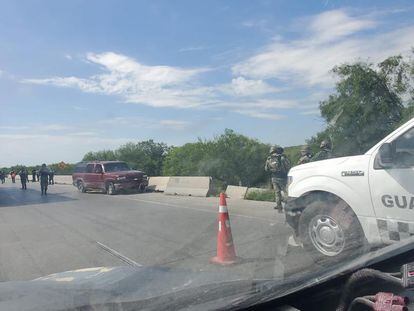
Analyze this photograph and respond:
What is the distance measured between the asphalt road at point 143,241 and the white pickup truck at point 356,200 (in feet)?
1.29

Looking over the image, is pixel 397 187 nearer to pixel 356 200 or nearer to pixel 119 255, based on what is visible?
pixel 356 200

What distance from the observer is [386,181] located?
17.4 ft

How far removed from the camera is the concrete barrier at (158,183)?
24.6 metres

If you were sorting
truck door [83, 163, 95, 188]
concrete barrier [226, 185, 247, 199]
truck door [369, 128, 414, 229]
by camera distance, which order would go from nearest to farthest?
truck door [369, 128, 414, 229] < concrete barrier [226, 185, 247, 199] < truck door [83, 163, 95, 188]

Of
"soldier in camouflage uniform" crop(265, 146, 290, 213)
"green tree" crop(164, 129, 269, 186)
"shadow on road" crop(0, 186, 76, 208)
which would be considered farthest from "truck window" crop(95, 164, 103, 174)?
"soldier in camouflage uniform" crop(265, 146, 290, 213)

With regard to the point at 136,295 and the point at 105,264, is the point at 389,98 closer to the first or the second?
the point at 105,264

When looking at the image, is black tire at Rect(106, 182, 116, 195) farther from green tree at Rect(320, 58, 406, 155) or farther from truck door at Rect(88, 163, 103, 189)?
green tree at Rect(320, 58, 406, 155)

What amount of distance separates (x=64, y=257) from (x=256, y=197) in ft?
32.7

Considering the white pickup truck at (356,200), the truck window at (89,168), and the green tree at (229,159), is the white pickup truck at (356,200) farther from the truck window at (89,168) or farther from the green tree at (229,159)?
the truck window at (89,168)

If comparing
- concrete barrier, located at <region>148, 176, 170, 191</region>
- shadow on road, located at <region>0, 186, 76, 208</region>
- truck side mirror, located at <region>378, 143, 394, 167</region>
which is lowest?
shadow on road, located at <region>0, 186, 76, 208</region>

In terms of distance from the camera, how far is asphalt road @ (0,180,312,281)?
6.82 meters

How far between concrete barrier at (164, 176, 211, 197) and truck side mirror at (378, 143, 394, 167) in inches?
593

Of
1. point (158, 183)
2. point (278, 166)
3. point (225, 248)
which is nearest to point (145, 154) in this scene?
point (158, 183)

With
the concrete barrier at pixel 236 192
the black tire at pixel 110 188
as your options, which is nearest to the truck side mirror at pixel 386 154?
the concrete barrier at pixel 236 192
